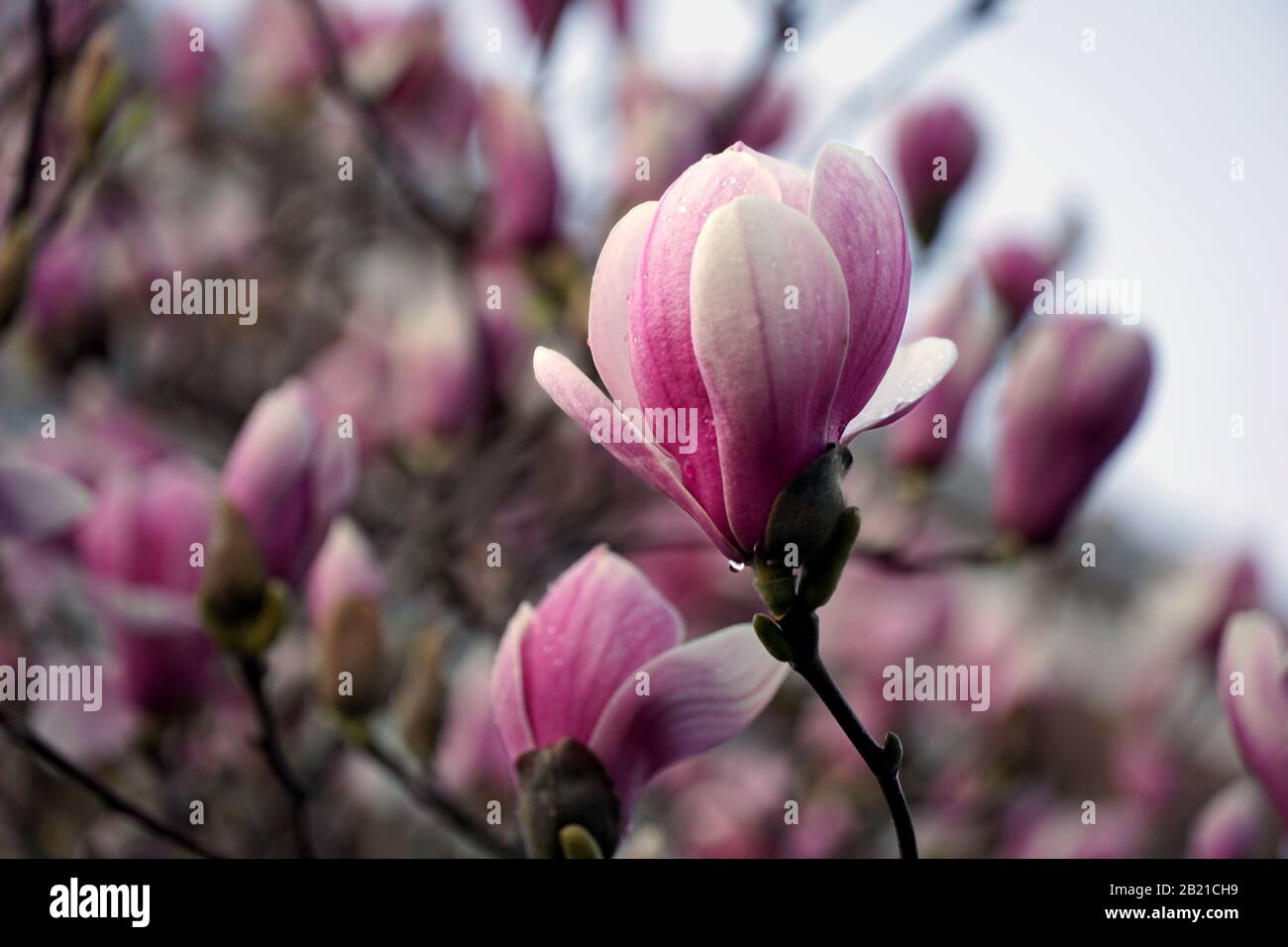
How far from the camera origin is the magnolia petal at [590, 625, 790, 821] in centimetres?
44

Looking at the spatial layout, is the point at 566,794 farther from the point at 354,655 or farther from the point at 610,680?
the point at 354,655

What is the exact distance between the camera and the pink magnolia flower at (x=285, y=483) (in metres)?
0.59

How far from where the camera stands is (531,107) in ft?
3.09

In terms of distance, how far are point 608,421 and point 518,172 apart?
0.62 m

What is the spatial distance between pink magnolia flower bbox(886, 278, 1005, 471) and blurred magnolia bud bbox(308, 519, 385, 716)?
0.38 meters

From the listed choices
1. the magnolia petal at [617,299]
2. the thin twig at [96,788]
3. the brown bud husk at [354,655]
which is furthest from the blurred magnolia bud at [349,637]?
the magnolia petal at [617,299]

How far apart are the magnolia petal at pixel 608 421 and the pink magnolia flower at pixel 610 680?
52 mm

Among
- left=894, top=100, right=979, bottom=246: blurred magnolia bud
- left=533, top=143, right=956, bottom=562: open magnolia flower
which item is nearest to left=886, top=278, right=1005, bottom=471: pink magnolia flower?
left=894, top=100, right=979, bottom=246: blurred magnolia bud

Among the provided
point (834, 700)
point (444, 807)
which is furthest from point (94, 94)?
point (834, 700)

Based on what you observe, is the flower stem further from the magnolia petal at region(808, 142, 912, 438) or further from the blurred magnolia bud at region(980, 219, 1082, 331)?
the blurred magnolia bud at region(980, 219, 1082, 331)

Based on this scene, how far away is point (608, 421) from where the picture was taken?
1.24ft

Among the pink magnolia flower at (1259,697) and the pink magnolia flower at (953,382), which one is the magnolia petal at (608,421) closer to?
the pink magnolia flower at (1259,697)

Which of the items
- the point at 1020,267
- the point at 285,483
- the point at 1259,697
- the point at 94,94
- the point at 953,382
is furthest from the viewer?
the point at 1020,267
